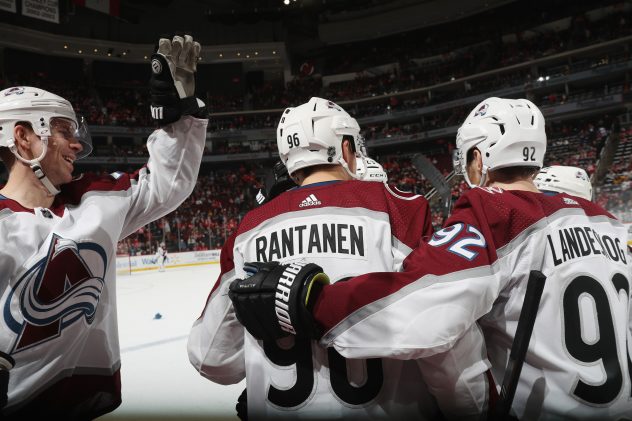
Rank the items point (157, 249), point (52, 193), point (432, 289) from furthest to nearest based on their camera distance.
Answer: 1. point (157, 249)
2. point (52, 193)
3. point (432, 289)

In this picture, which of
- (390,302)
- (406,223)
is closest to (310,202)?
(406,223)

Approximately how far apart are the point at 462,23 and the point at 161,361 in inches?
1093

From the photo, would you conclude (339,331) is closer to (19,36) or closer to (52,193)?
(52,193)

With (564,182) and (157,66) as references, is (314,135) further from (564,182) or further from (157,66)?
(564,182)

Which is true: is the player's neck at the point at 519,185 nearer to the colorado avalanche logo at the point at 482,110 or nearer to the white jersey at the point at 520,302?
the white jersey at the point at 520,302

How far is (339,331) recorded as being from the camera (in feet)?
4.00

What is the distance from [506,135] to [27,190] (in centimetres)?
187

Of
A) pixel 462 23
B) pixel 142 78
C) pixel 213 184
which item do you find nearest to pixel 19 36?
pixel 142 78

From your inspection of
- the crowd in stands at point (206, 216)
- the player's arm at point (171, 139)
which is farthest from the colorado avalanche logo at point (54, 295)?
the crowd in stands at point (206, 216)

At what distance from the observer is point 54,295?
5.92 feet

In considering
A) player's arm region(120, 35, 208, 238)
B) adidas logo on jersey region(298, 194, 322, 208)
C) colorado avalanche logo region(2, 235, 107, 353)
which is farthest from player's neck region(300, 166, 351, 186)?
colorado avalanche logo region(2, 235, 107, 353)

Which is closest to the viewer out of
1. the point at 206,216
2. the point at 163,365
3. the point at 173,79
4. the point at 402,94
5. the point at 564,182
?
the point at 173,79

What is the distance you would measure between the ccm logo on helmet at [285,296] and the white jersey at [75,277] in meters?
1.07

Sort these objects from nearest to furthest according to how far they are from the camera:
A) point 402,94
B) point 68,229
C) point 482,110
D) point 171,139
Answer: point 482,110
point 68,229
point 171,139
point 402,94
